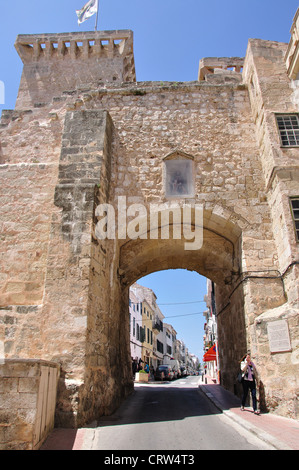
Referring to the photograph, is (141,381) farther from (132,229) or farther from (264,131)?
(264,131)

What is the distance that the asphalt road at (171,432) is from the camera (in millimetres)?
4223

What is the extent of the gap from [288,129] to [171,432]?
6.73m

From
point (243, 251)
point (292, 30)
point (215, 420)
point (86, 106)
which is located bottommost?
point (215, 420)

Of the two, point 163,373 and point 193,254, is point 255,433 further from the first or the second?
point 163,373

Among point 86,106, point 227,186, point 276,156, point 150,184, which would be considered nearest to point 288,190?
point 276,156

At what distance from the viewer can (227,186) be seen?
7914mm

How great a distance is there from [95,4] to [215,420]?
67.9 ft

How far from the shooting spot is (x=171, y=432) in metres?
4.96

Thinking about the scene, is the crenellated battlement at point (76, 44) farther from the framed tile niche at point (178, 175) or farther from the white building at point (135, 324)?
→ the white building at point (135, 324)

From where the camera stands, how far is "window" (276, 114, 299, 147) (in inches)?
303

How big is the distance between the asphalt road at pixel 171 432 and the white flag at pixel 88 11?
64.4ft

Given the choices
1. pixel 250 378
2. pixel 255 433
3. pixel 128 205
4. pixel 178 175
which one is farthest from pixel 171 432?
pixel 178 175

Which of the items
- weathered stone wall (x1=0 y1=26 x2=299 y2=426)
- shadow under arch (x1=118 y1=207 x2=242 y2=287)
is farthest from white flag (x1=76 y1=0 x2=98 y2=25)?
shadow under arch (x1=118 y1=207 x2=242 y2=287)

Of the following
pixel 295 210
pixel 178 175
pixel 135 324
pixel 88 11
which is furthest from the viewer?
pixel 135 324
